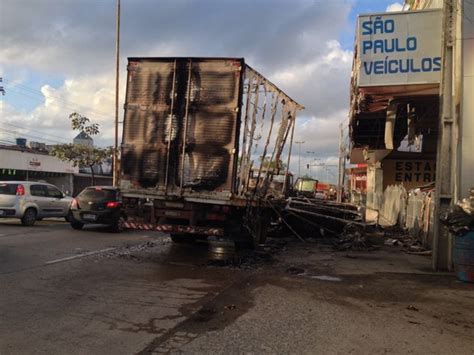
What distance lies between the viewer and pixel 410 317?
642cm

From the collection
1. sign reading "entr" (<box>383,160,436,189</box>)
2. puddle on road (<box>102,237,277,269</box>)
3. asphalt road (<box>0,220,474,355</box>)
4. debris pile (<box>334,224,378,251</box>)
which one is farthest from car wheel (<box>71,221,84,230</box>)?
sign reading "entr" (<box>383,160,436,189</box>)

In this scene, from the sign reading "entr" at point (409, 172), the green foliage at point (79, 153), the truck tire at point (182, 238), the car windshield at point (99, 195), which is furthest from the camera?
the green foliage at point (79, 153)

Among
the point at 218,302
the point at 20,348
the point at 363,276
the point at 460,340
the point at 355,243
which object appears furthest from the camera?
Answer: the point at 355,243

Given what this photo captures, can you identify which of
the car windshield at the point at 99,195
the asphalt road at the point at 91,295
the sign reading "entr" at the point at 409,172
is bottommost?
the asphalt road at the point at 91,295

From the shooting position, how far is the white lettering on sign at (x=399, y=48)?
11656 millimetres

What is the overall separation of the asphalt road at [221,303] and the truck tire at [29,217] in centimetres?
563

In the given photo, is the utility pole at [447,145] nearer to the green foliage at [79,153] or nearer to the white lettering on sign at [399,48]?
A: the white lettering on sign at [399,48]

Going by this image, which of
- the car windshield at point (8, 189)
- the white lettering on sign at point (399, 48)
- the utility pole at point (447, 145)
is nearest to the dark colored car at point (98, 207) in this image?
the car windshield at point (8, 189)

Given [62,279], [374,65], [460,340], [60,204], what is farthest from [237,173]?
[60,204]

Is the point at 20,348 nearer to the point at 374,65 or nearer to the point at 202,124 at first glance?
the point at 202,124

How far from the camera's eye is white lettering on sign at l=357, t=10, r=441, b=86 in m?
11.7

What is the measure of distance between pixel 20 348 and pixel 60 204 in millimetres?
14634

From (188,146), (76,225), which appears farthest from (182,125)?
(76,225)

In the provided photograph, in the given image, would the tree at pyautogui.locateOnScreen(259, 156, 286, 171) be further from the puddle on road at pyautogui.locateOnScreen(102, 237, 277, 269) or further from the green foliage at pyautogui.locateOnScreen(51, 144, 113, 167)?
the green foliage at pyautogui.locateOnScreen(51, 144, 113, 167)
